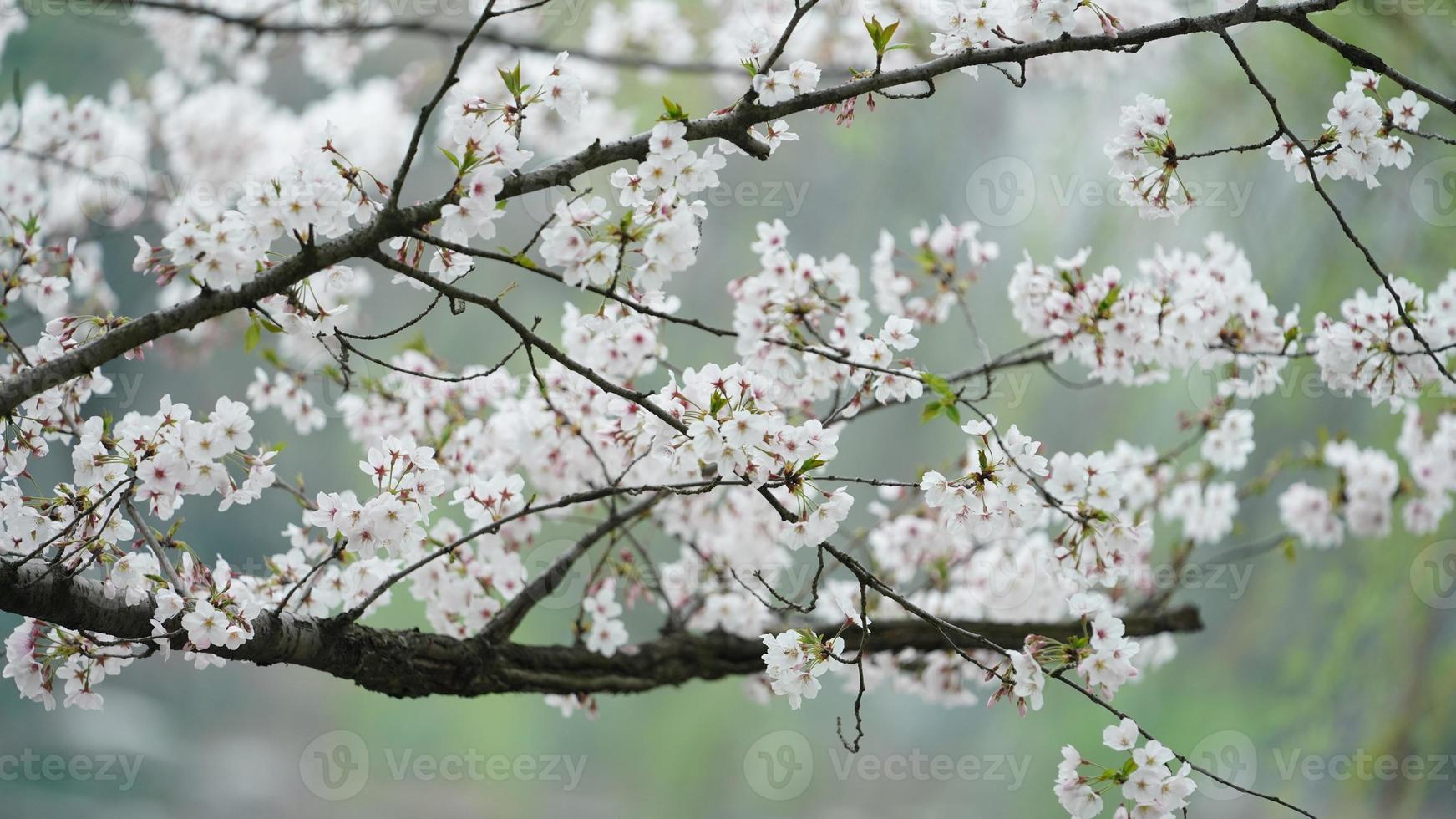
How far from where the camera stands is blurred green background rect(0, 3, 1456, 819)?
157 inches

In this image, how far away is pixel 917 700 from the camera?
5.09 m

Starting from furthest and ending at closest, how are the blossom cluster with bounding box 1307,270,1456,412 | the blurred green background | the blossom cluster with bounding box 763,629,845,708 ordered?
the blurred green background < the blossom cluster with bounding box 1307,270,1456,412 < the blossom cluster with bounding box 763,629,845,708

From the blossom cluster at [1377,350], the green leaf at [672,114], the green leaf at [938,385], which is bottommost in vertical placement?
the green leaf at [938,385]

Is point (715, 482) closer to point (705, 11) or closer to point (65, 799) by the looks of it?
point (705, 11)

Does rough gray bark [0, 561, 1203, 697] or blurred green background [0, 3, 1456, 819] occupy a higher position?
blurred green background [0, 3, 1456, 819]

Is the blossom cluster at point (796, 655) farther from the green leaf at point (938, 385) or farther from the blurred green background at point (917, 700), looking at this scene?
the blurred green background at point (917, 700)

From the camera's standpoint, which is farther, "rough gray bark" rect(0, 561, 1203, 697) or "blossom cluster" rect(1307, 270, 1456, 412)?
"blossom cluster" rect(1307, 270, 1456, 412)

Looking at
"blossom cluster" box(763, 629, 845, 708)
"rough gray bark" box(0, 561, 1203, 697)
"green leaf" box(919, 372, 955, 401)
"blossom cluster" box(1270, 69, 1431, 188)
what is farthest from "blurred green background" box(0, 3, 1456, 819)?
"green leaf" box(919, 372, 955, 401)

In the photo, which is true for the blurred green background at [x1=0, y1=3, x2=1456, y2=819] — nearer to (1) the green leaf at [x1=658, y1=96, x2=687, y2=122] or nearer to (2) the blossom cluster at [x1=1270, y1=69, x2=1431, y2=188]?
(2) the blossom cluster at [x1=1270, y1=69, x2=1431, y2=188]

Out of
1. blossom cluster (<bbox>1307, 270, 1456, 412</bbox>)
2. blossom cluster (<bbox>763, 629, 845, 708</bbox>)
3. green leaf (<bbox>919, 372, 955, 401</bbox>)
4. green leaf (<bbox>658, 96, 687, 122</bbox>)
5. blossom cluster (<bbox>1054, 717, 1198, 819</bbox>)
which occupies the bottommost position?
blossom cluster (<bbox>1054, 717, 1198, 819</bbox>)

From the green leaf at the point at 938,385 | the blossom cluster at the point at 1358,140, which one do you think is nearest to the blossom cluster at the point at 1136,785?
the green leaf at the point at 938,385

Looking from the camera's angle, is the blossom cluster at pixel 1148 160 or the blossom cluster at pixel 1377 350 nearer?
the blossom cluster at pixel 1148 160

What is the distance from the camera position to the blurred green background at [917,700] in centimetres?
398

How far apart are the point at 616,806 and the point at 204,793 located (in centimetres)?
173
